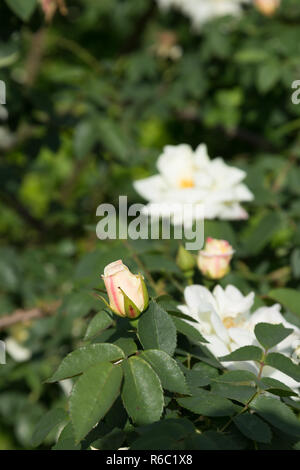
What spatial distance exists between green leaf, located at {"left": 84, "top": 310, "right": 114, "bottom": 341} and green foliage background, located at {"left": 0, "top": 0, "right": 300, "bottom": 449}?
0.01m

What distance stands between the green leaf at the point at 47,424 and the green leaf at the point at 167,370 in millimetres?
190

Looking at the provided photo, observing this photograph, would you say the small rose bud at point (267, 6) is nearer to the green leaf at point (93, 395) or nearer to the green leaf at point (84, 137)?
the green leaf at point (84, 137)

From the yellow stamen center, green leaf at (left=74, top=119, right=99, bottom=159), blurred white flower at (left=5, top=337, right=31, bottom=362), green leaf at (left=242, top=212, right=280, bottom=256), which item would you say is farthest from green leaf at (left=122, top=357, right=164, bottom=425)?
blurred white flower at (left=5, top=337, right=31, bottom=362)

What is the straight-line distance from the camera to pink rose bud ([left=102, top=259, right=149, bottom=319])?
0.72m

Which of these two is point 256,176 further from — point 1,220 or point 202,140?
point 1,220

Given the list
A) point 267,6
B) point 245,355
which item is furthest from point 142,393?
point 267,6

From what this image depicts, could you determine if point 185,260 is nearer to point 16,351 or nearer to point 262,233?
point 262,233

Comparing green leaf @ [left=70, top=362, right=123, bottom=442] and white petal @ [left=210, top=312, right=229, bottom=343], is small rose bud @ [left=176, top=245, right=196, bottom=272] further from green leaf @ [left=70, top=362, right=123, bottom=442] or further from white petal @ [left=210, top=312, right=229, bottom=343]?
green leaf @ [left=70, top=362, right=123, bottom=442]

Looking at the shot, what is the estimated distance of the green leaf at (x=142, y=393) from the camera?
2.12 ft

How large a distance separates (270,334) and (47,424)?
1.15 feet

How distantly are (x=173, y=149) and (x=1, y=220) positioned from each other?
1707 millimetres

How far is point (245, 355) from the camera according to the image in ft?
2.45

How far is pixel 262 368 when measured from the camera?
0.77 m

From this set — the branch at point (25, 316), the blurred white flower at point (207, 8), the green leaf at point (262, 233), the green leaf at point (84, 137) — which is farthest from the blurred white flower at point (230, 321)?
the blurred white flower at point (207, 8)
